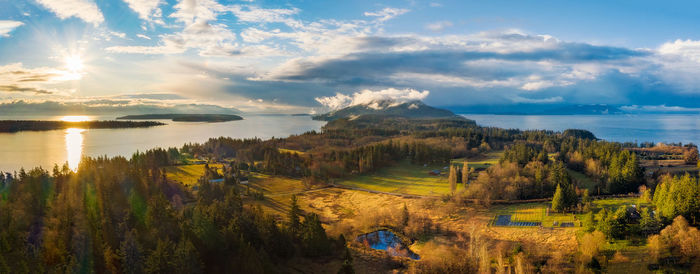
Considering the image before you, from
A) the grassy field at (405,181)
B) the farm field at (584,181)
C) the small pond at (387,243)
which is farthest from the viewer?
the grassy field at (405,181)

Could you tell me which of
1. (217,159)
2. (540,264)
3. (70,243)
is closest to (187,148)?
(217,159)

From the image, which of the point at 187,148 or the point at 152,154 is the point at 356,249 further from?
the point at 187,148

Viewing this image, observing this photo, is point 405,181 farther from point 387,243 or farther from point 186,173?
point 186,173

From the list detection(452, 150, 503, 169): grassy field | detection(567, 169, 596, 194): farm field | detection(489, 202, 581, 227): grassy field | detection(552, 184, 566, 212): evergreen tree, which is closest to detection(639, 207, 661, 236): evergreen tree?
detection(489, 202, 581, 227): grassy field

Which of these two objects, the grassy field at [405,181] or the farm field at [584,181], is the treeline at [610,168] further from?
the grassy field at [405,181]

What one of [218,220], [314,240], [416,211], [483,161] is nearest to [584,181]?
[483,161]

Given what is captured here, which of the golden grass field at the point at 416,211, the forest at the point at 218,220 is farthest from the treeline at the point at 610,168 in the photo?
the golden grass field at the point at 416,211

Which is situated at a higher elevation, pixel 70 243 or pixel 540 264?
pixel 70 243
